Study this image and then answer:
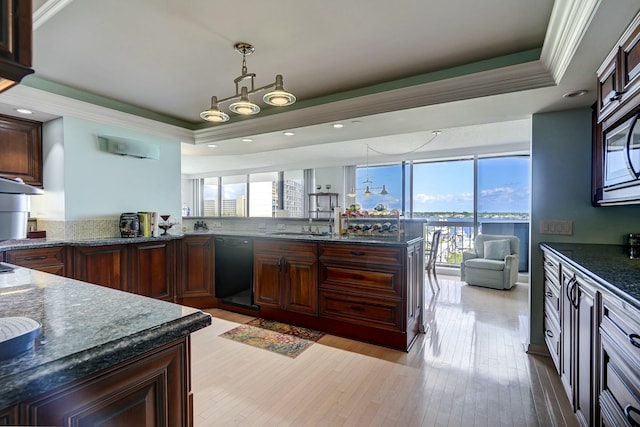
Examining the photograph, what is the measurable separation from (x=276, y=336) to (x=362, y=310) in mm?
866

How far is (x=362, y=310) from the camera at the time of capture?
9.31 ft

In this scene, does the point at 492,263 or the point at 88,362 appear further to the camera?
the point at 492,263

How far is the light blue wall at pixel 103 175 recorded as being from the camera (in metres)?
3.15

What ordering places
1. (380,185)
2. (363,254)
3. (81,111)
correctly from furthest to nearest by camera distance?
(380,185) → (81,111) → (363,254)

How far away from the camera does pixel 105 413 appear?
693 mm

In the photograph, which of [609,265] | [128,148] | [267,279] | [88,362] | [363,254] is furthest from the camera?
[128,148]

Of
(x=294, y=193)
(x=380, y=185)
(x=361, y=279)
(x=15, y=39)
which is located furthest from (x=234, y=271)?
(x=294, y=193)

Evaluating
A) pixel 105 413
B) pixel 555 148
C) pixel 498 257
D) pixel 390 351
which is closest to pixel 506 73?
pixel 555 148

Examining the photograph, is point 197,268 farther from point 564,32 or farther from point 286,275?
point 564,32

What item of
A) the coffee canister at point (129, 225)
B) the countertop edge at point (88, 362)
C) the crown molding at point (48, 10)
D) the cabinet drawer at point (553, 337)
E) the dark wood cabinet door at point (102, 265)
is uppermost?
the crown molding at point (48, 10)

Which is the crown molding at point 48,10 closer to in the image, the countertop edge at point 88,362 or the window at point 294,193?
the countertop edge at point 88,362

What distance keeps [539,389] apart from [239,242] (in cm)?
300

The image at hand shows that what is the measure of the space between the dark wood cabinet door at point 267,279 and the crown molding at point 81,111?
1.99 m

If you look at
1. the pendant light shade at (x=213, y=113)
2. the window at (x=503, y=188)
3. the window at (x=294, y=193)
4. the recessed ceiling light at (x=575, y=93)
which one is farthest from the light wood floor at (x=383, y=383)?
the window at (x=294, y=193)
